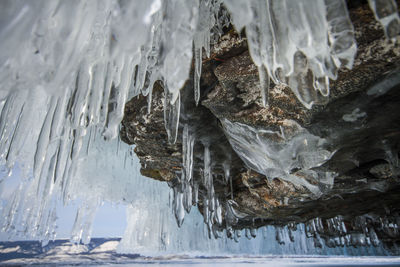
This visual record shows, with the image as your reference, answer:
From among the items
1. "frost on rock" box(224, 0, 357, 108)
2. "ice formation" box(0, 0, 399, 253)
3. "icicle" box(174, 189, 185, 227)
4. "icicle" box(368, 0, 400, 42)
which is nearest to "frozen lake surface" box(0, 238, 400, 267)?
"icicle" box(174, 189, 185, 227)

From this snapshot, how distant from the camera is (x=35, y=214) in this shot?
6789mm

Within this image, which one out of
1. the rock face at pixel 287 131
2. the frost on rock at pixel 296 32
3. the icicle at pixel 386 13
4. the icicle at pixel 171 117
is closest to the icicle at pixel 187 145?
the rock face at pixel 287 131

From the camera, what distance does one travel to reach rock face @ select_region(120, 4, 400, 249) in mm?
1700

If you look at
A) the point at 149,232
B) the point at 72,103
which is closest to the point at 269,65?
the point at 72,103

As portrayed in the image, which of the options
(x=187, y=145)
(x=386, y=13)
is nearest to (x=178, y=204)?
(x=187, y=145)

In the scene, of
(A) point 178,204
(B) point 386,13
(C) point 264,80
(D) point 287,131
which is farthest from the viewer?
(A) point 178,204

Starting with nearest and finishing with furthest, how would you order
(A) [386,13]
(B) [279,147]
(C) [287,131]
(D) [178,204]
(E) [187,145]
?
1. (A) [386,13]
2. (C) [287,131]
3. (B) [279,147]
4. (E) [187,145]
5. (D) [178,204]

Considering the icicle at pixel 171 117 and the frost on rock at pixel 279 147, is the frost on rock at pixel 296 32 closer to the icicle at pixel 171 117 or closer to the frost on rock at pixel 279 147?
the icicle at pixel 171 117

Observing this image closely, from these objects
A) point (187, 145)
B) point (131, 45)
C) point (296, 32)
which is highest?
point (187, 145)

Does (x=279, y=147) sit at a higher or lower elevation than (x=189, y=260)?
higher

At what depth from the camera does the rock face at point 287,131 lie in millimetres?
1700

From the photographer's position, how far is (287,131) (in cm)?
230

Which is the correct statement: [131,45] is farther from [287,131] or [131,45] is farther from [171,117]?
[287,131]

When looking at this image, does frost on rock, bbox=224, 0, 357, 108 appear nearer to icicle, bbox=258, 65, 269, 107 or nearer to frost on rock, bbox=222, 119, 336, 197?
icicle, bbox=258, 65, 269, 107
